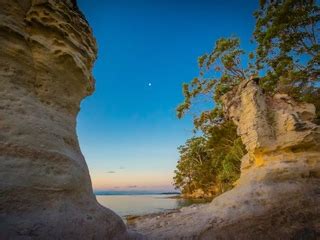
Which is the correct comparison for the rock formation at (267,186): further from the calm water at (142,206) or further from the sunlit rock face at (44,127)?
the calm water at (142,206)

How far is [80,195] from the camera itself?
15.1ft

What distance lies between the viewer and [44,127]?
4586mm

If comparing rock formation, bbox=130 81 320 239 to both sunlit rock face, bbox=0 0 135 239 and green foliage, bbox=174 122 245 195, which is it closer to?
sunlit rock face, bbox=0 0 135 239

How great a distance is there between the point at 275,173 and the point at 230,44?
1724 centimetres

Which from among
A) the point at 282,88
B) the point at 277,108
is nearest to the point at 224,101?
the point at 277,108

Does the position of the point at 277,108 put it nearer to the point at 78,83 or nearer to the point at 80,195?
the point at 78,83

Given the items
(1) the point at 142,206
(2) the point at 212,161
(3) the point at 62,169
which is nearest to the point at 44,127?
(3) the point at 62,169

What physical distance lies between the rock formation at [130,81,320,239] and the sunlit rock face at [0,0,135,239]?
2641mm

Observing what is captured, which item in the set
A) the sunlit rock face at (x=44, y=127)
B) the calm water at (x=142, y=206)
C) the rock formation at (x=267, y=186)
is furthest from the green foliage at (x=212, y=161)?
the sunlit rock face at (x=44, y=127)

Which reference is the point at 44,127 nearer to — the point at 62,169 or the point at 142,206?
the point at 62,169

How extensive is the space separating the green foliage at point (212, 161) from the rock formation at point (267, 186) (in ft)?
46.0

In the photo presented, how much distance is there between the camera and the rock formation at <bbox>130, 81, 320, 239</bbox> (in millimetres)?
6781

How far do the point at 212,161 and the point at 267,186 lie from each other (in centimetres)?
2857

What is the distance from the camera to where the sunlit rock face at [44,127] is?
3.73 meters
